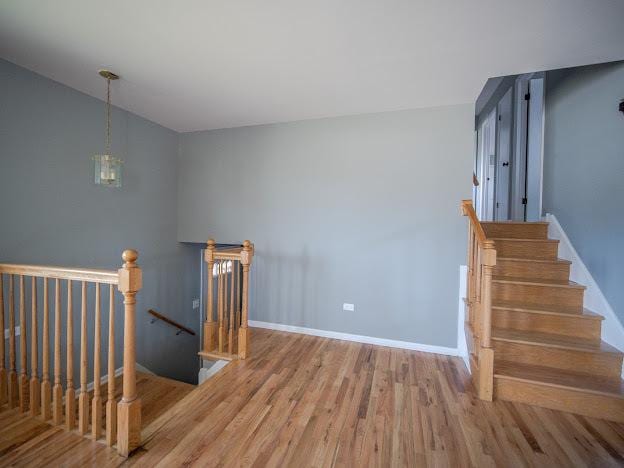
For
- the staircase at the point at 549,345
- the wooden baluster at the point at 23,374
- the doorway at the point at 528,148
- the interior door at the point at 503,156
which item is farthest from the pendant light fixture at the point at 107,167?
the interior door at the point at 503,156

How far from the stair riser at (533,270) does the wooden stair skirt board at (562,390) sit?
2.97 ft

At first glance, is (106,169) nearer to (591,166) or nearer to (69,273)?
(69,273)

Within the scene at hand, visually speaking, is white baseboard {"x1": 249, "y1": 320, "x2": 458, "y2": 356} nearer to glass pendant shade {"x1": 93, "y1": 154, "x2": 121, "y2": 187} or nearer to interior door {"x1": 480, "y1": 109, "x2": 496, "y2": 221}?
glass pendant shade {"x1": 93, "y1": 154, "x2": 121, "y2": 187}

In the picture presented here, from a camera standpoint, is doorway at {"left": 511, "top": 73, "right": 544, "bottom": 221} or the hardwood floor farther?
doorway at {"left": 511, "top": 73, "right": 544, "bottom": 221}

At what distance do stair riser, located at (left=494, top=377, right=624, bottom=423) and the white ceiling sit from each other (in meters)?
2.45

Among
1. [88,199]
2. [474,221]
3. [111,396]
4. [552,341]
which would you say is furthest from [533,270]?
[88,199]

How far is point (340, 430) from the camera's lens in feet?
5.78

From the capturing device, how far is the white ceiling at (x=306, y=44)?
1.65 meters

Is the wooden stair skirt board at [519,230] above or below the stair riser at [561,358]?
above

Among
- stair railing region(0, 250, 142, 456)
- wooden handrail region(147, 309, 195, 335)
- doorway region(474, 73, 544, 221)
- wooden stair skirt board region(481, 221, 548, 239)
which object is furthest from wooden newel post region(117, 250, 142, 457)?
doorway region(474, 73, 544, 221)

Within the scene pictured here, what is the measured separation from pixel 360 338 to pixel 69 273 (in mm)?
2736

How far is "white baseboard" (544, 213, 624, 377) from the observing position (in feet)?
6.88

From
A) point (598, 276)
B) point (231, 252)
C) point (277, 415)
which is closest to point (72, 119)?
point (231, 252)

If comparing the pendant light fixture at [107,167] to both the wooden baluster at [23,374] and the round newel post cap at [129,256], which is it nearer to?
the wooden baluster at [23,374]
